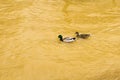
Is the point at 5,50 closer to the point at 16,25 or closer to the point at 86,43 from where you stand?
the point at 16,25

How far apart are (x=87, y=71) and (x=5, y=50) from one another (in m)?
2.75

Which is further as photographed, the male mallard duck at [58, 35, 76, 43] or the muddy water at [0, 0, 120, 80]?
the male mallard duck at [58, 35, 76, 43]

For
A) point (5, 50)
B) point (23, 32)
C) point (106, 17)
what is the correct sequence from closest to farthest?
point (5, 50)
point (23, 32)
point (106, 17)

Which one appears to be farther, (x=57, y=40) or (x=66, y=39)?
(x=57, y=40)

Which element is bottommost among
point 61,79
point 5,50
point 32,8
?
point 61,79

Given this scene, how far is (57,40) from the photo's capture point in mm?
8844

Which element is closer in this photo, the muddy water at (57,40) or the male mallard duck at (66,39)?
the muddy water at (57,40)

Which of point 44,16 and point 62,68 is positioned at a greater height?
point 44,16

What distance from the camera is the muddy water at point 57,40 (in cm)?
739

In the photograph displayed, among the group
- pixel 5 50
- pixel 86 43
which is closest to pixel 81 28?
pixel 86 43

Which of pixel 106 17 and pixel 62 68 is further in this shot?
pixel 106 17

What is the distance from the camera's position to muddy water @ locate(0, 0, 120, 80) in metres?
7.39

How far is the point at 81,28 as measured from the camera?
31.8 ft

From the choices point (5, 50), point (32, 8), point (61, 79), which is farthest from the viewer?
point (32, 8)
